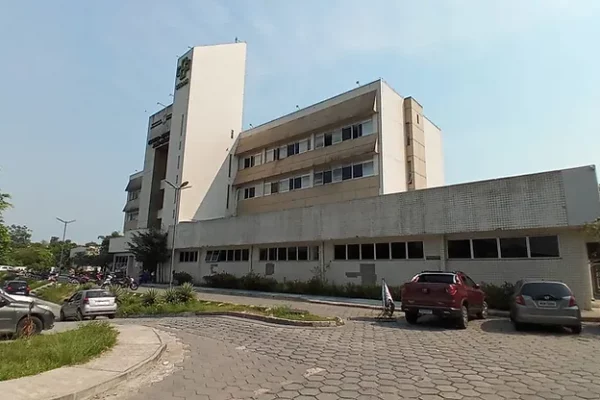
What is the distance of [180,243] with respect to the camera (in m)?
39.5

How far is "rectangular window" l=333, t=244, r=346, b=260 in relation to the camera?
2555cm

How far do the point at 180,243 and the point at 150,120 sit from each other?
71.7ft

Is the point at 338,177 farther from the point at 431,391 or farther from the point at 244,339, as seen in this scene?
the point at 431,391

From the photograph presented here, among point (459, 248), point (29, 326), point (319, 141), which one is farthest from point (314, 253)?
point (29, 326)

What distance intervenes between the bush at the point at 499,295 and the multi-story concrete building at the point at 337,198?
4.00ft

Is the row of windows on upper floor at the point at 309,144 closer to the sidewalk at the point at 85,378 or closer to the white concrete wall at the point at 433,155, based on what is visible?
the white concrete wall at the point at 433,155

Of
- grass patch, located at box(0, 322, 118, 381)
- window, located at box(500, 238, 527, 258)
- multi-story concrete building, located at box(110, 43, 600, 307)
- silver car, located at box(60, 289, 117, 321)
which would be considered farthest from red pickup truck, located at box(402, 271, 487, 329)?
silver car, located at box(60, 289, 117, 321)

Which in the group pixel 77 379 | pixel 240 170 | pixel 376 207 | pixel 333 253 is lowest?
pixel 77 379

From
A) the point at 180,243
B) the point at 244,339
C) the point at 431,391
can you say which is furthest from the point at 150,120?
the point at 431,391

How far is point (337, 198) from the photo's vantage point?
111 feet

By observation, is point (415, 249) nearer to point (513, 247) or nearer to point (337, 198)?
point (513, 247)

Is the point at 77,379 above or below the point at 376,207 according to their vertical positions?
below

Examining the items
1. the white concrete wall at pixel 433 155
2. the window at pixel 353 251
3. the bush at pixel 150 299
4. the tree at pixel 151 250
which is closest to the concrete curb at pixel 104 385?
Result: the bush at pixel 150 299

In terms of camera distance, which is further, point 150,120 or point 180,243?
point 150,120
